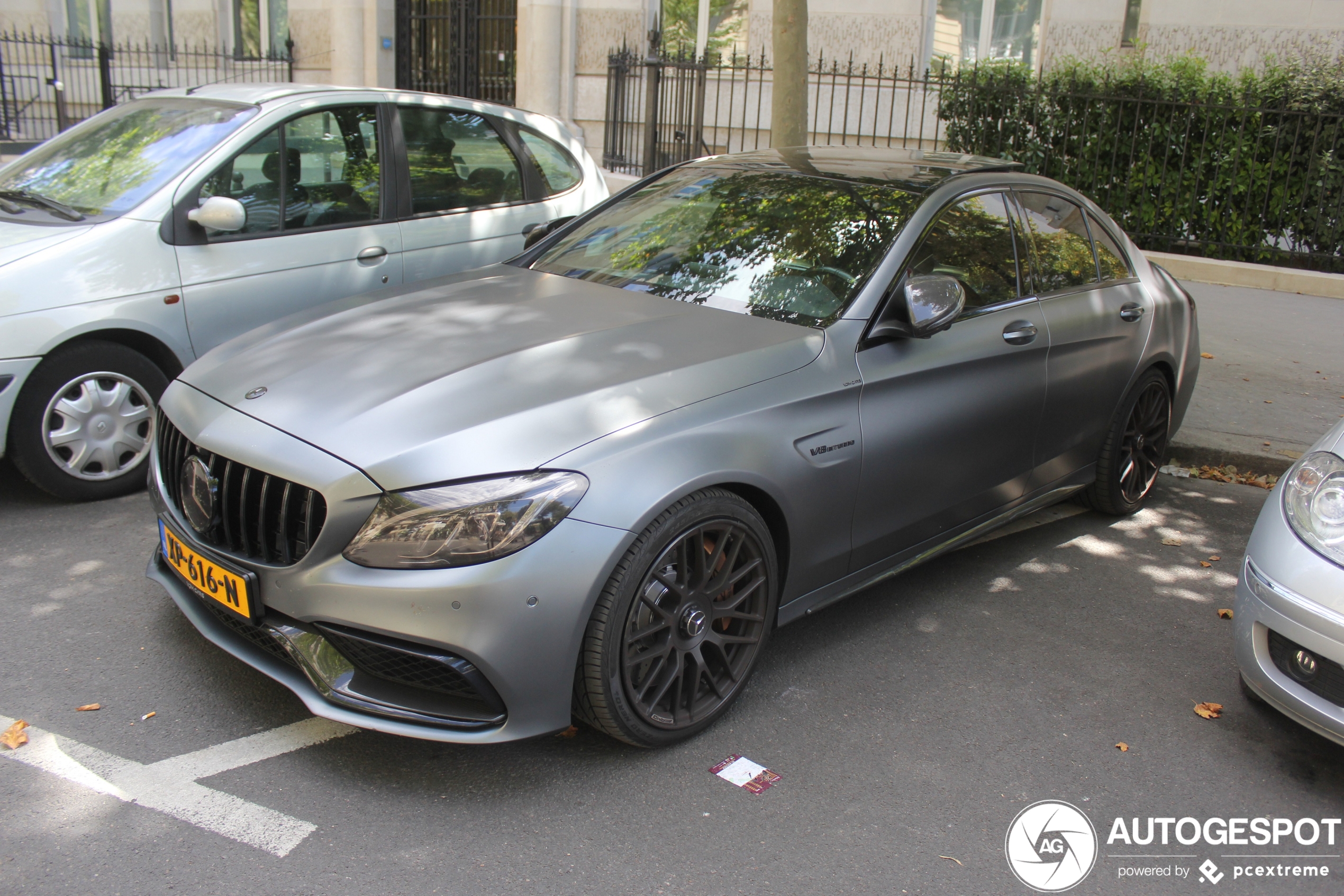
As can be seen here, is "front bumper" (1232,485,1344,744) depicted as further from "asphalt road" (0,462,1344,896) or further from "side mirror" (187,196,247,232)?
"side mirror" (187,196,247,232)

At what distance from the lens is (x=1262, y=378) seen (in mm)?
7488

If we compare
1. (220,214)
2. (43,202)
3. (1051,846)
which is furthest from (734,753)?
(43,202)

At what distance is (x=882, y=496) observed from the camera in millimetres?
3604

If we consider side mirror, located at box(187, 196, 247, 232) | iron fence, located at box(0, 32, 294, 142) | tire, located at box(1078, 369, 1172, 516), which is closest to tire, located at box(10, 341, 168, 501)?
side mirror, located at box(187, 196, 247, 232)

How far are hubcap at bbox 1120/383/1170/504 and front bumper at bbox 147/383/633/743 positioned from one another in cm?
317

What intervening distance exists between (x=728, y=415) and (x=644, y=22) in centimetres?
1276

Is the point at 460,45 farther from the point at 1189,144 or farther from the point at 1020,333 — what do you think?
the point at 1020,333

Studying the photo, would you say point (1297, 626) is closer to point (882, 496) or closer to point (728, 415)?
point (882, 496)

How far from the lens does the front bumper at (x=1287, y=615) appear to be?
9.60 feet

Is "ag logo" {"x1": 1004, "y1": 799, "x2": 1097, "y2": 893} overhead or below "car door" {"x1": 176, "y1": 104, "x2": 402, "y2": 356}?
below

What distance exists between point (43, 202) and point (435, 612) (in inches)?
142

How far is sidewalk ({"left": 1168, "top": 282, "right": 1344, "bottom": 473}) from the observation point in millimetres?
6133


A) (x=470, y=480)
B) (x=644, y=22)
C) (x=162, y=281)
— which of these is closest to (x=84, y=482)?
(x=162, y=281)

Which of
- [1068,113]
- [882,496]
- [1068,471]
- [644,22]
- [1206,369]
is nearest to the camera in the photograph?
[882,496]
